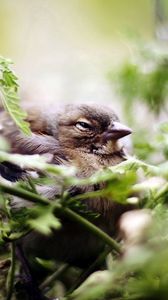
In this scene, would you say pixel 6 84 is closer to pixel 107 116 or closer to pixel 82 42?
pixel 107 116

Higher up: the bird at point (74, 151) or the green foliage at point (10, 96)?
the green foliage at point (10, 96)

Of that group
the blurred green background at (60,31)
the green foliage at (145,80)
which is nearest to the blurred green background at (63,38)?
the blurred green background at (60,31)

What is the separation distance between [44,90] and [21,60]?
1.32m

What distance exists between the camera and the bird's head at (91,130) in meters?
1.88

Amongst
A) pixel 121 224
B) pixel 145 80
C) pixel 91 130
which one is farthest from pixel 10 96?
pixel 91 130

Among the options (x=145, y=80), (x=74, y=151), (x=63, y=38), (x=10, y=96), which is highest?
(x=10, y=96)

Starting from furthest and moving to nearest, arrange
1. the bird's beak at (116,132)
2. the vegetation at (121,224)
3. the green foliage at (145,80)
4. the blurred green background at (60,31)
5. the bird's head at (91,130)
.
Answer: the blurred green background at (60,31)
the bird's head at (91,130)
the bird's beak at (116,132)
the green foliage at (145,80)
the vegetation at (121,224)

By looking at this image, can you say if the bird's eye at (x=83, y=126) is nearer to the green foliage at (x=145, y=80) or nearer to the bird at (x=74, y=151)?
the bird at (x=74, y=151)

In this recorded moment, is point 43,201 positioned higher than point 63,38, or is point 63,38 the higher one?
point 43,201

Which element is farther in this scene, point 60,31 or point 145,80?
point 60,31

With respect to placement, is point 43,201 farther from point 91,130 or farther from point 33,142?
point 91,130

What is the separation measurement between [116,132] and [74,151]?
0.12 metres

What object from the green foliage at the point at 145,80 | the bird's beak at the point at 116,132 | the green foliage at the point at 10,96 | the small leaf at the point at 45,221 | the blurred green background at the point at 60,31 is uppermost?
the green foliage at the point at 10,96

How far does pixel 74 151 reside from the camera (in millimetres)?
1850
